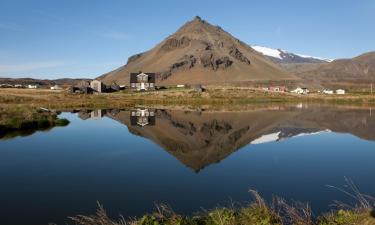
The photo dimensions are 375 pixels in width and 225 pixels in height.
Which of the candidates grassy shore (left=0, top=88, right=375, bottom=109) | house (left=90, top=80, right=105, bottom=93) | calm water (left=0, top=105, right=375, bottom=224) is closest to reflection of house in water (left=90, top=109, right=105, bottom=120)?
grassy shore (left=0, top=88, right=375, bottom=109)

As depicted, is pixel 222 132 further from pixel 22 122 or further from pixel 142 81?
pixel 142 81

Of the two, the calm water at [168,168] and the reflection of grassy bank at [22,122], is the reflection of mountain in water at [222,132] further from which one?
the reflection of grassy bank at [22,122]

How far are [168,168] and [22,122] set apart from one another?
87.1 ft

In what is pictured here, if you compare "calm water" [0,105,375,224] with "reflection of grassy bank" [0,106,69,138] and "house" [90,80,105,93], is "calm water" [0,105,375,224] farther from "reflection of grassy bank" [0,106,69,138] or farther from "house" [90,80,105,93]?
"house" [90,80,105,93]

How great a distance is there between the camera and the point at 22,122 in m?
46.6

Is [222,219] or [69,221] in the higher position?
[222,219]

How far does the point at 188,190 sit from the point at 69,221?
680 cm

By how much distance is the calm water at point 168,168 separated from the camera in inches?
730

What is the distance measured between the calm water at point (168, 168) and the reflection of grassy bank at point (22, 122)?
2297mm

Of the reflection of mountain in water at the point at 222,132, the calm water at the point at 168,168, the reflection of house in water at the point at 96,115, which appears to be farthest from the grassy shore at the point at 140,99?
the calm water at the point at 168,168

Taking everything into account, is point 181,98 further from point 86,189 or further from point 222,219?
point 222,219

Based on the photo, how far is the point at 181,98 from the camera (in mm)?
118875

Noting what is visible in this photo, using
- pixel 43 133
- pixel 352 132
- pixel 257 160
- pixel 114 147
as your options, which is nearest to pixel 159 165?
pixel 257 160

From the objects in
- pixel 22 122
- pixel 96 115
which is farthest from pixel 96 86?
pixel 22 122
